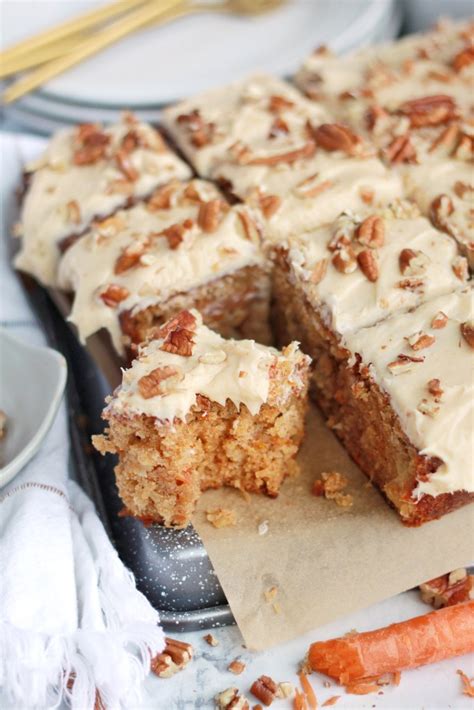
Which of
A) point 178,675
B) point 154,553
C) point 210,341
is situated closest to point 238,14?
point 210,341

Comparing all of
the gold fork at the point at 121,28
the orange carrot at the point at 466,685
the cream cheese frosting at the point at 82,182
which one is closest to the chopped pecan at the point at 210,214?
the cream cheese frosting at the point at 82,182

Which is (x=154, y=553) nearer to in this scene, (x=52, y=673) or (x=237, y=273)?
(x=52, y=673)

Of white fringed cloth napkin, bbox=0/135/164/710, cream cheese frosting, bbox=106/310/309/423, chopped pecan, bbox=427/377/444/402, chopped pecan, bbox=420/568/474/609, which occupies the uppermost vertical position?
cream cheese frosting, bbox=106/310/309/423

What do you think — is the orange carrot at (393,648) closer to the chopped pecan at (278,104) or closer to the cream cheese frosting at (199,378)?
the cream cheese frosting at (199,378)

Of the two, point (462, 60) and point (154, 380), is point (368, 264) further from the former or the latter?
point (462, 60)

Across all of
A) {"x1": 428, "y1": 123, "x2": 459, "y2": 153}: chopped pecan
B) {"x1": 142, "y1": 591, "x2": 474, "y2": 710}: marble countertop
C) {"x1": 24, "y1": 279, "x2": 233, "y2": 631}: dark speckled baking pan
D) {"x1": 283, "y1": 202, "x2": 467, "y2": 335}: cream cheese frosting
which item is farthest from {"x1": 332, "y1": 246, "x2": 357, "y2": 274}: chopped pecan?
{"x1": 142, "y1": 591, "x2": 474, "y2": 710}: marble countertop

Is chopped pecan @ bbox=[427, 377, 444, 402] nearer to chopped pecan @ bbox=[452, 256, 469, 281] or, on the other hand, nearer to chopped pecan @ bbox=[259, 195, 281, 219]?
chopped pecan @ bbox=[452, 256, 469, 281]

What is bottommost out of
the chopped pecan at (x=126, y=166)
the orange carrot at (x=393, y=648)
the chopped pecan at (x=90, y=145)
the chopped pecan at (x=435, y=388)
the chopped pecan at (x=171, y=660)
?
the orange carrot at (x=393, y=648)
